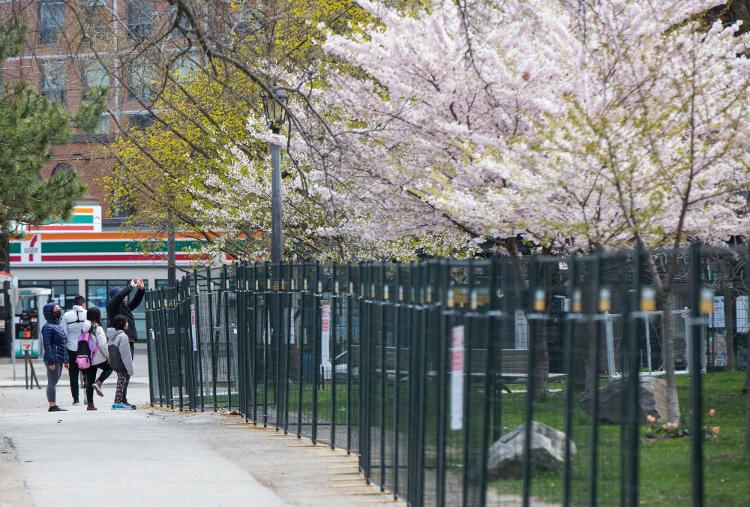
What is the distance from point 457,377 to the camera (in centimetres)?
758

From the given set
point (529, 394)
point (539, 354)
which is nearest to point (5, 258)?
point (539, 354)

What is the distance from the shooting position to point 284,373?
15.1 metres

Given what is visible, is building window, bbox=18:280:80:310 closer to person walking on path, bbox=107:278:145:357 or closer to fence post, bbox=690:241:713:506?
person walking on path, bbox=107:278:145:357

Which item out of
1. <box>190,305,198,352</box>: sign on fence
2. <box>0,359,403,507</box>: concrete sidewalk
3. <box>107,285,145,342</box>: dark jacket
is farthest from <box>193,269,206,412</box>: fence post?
<box>107,285,145,342</box>: dark jacket

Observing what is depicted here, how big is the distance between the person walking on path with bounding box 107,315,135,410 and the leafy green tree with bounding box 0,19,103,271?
2.46m

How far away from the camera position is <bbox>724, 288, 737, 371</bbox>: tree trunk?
10.6 metres

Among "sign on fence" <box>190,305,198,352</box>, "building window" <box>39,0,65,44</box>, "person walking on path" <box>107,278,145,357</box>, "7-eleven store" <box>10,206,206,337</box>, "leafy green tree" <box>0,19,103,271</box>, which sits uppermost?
"building window" <box>39,0,65,44</box>

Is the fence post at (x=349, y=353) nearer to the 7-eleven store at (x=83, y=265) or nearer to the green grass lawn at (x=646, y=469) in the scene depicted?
the green grass lawn at (x=646, y=469)

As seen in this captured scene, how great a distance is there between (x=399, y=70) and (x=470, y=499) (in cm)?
1196

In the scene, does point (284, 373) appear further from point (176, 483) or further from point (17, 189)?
point (17, 189)

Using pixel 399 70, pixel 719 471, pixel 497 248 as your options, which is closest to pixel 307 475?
pixel 719 471

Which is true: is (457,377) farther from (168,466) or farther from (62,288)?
(62,288)

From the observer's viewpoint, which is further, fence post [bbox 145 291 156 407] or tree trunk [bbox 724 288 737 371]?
fence post [bbox 145 291 156 407]

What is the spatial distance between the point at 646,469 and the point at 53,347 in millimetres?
13861
